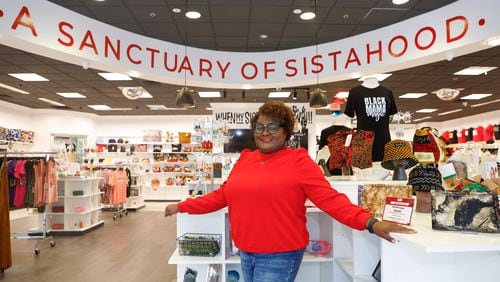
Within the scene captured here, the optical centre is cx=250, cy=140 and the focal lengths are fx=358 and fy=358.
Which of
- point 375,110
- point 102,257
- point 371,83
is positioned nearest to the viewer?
point 375,110

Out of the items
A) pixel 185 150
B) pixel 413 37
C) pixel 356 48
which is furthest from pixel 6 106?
pixel 413 37

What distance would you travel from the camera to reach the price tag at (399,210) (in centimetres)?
156

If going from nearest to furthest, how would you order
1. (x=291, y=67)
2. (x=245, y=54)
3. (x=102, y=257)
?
(x=102, y=257), (x=291, y=67), (x=245, y=54)

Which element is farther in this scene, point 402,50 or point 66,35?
point 402,50

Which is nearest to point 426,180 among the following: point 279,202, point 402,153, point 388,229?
point 402,153

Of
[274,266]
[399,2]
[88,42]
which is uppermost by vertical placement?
[399,2]

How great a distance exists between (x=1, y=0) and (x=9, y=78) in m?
5.79

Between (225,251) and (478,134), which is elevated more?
(478,134)

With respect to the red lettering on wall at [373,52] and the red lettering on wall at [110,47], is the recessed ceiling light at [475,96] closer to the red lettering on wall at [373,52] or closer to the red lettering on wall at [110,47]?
the red lettering on wall at [373,52]

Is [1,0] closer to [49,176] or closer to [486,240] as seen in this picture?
[49,176]

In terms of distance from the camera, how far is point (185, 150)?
575 inches

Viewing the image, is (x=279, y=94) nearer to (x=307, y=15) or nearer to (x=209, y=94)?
(x=209, y=94)

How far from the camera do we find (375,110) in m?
3.73

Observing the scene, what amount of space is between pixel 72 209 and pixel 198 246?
224 inches
